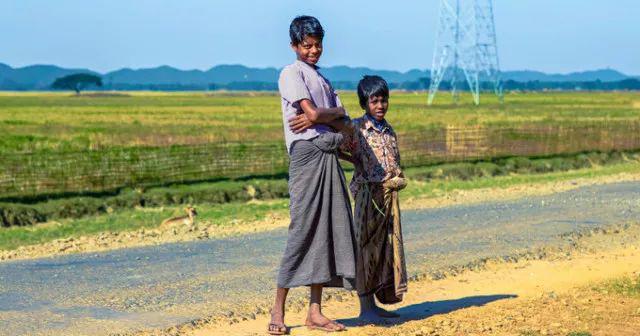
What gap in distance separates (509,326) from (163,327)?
2.20 m

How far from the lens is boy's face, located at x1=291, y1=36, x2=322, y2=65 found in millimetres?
6969

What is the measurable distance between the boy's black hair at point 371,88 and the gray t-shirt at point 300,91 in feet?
1.75

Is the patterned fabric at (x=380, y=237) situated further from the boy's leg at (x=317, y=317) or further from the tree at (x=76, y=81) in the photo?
the tree at (x=76, y=81)

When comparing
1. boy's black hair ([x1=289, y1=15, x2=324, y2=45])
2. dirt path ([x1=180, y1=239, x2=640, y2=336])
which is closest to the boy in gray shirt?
boy's black hair ([x1=289, y1=15, x2=324, y2=45])

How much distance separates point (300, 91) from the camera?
22.6 ft

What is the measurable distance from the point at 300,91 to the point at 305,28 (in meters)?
0.36

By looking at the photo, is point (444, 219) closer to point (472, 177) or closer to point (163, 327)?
point (163, 327)

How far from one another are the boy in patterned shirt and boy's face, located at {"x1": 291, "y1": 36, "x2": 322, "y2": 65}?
25.8 inches

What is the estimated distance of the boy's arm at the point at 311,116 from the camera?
6852mm

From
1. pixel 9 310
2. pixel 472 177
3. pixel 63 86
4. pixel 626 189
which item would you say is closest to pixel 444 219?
pixel 626 189

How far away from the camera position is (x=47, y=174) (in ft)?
63.1

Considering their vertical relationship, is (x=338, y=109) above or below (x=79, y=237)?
above

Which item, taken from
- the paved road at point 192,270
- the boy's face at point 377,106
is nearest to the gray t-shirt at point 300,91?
the boy's face at point 377,106

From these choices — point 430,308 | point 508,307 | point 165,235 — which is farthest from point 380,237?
point 165,235
